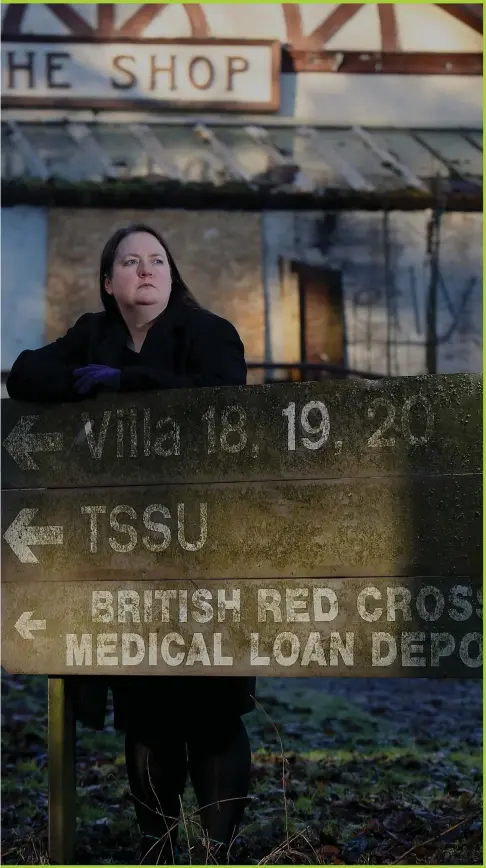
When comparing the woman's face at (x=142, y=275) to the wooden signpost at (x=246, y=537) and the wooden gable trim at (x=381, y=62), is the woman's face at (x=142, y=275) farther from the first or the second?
the wooden gable trim at (x=381, y=62)

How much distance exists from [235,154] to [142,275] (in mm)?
6614

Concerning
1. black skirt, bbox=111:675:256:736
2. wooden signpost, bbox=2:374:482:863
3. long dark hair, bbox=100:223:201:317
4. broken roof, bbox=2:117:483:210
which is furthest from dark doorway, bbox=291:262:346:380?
wooden signpost, bbox=2:374:482:863

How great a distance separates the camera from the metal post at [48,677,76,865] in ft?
10.2

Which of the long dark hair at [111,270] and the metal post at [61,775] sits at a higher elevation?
the long dark hair at [111,270]

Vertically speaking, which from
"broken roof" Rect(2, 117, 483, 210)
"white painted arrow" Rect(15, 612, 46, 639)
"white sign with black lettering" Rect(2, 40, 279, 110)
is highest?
"white sign with black lettering" Rect(2, 40, 279, 110)

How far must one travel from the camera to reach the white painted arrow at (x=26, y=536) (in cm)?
312

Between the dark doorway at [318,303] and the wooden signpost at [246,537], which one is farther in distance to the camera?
the dark doorway at [318,303]

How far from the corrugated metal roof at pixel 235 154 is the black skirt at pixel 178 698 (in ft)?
23.2

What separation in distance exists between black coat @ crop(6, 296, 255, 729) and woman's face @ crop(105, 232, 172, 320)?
0.20ft

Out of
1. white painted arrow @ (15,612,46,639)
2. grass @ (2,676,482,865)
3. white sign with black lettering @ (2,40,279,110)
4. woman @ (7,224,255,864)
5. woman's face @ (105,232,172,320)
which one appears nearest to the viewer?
white painted arrow @ (15,612,46,639)

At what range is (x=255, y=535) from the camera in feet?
9.73

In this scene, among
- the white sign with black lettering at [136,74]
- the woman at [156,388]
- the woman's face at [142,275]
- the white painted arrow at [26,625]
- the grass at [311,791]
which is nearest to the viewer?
the white painted arrow at [26,625]

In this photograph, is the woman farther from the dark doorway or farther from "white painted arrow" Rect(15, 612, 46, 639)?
the dark doorway

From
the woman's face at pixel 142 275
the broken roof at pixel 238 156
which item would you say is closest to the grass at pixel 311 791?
the woman's face at pixel 142 275
